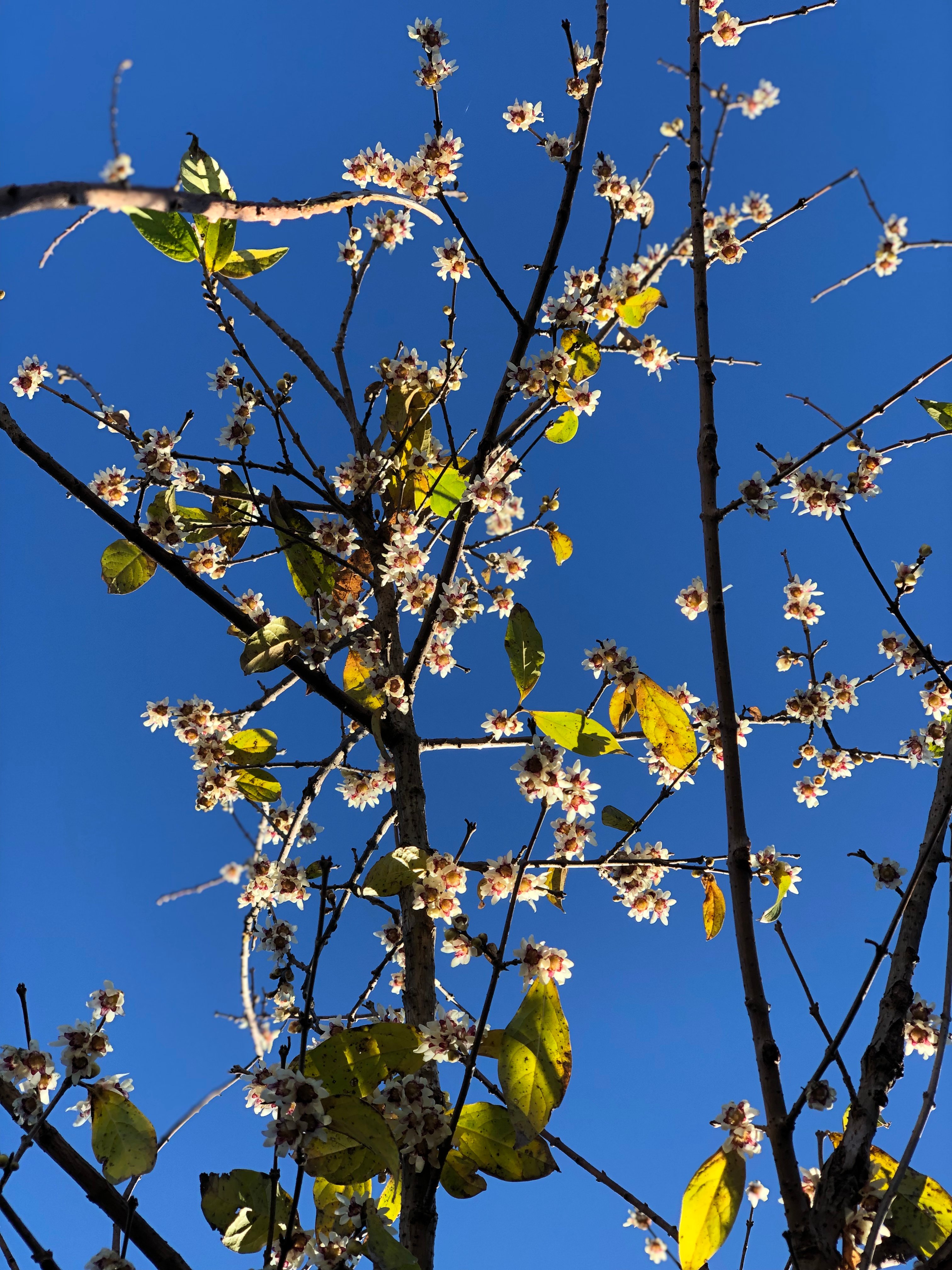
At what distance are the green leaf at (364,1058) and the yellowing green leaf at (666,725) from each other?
98cm

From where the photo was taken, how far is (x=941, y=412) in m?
2.06

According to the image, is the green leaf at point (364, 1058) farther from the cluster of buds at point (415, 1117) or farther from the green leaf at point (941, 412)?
the green leaf at point (941, 412)

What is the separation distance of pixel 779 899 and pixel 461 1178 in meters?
0.91

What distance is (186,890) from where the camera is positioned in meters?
2.36

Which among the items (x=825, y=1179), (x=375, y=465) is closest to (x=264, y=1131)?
(x=825, y=1179)

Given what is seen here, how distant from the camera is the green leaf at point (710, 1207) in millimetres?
1329

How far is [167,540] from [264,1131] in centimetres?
155

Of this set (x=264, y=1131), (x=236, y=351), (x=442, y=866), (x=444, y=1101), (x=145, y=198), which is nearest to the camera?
(x=145, y=198)

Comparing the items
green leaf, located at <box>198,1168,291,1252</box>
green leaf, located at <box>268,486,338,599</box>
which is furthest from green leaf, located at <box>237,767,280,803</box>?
green leaf, located at <box>198,1168,291,1252</box>

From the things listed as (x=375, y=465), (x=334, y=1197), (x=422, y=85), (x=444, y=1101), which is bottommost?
(x=334, y=1197)

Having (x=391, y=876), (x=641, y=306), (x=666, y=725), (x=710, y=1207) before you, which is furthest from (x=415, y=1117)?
(x=641, y=306)

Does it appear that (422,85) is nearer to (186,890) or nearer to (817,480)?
(817,480)

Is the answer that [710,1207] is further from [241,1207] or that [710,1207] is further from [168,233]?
[168,233]

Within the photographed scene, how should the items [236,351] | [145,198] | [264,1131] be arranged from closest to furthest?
[145,198]
[264,1131]
[236,351]
